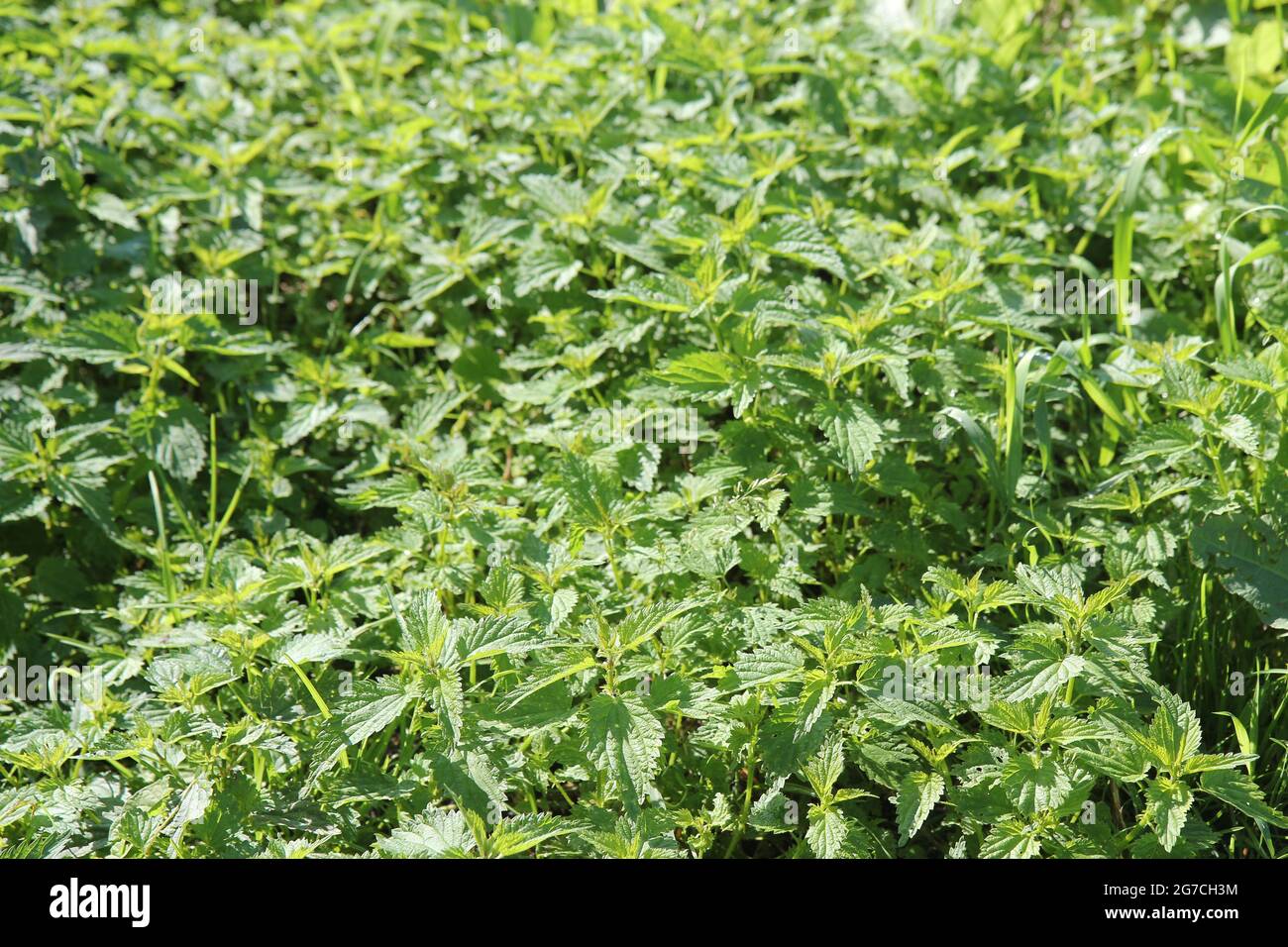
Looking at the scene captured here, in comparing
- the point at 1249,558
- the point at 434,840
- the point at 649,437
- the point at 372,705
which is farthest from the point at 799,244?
the point at 434,840

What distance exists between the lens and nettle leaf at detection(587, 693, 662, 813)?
2.25 m

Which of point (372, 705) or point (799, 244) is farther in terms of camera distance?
point (799, 244)

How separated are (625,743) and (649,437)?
40.1 inches

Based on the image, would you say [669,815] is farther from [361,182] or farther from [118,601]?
[361,182]

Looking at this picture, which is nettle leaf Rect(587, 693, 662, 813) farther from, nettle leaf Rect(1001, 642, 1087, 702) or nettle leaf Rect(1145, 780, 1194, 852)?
nettle leaf Rect(1145, 780, 1194, 852)

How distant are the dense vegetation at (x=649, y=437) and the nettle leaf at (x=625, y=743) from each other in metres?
0.01

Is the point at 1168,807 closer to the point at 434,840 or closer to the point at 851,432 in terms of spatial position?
the point at 851,432

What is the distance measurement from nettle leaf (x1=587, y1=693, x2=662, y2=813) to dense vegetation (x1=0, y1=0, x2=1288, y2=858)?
15 mm

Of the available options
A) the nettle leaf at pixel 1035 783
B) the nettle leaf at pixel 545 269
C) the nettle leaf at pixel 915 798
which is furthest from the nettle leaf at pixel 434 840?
the nettle leaf at pixel 545 269

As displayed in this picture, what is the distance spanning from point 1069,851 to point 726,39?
120 inches

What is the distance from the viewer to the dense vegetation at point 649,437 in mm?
2383

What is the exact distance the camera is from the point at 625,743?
2.27 m
